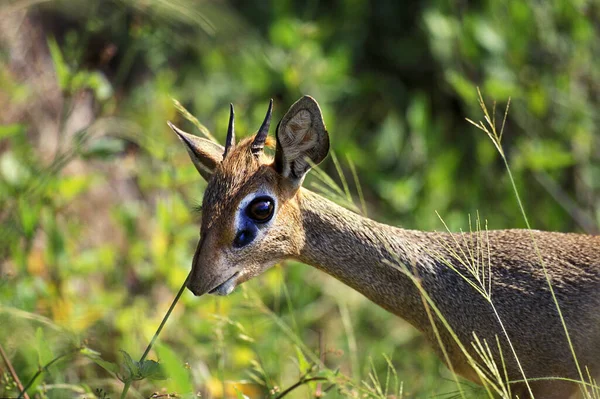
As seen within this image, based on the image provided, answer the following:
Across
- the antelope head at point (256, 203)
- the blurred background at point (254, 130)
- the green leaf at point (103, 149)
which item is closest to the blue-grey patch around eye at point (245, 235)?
the antelope head at point (256, 203)

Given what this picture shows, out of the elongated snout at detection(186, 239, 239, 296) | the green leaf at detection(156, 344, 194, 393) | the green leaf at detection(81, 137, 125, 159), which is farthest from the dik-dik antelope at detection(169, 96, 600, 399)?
the green leaf at detection(81, 137, 125, 159)

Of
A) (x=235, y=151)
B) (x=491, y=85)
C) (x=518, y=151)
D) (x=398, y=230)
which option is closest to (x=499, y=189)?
(x=518, y=151)

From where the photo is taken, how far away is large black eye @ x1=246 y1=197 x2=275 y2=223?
2562 millimetres

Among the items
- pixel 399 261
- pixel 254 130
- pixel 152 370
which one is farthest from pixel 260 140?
pixel 254 130

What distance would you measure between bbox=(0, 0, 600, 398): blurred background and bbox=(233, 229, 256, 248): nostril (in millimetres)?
884

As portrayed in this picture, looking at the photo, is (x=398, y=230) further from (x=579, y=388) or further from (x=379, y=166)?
(x=379, y=166)

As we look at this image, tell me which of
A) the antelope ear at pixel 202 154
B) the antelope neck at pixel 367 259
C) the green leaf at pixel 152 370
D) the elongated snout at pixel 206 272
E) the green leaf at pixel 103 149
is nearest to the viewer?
the green leaf at pixel 152 370

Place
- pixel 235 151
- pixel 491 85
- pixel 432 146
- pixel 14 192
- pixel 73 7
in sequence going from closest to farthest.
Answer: pixel 235 151
pixel 14 192
pixel 491 85
pixel 432 146
pixel 73 7

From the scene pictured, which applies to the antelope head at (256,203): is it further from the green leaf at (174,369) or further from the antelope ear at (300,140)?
the green leaf at (174,369)

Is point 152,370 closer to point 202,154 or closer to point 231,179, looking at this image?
point 231,179

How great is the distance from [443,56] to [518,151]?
0.73 m

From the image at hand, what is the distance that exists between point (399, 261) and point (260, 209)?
0.45m

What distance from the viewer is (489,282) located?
2506 millimetres

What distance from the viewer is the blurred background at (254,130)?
375 centimetres
